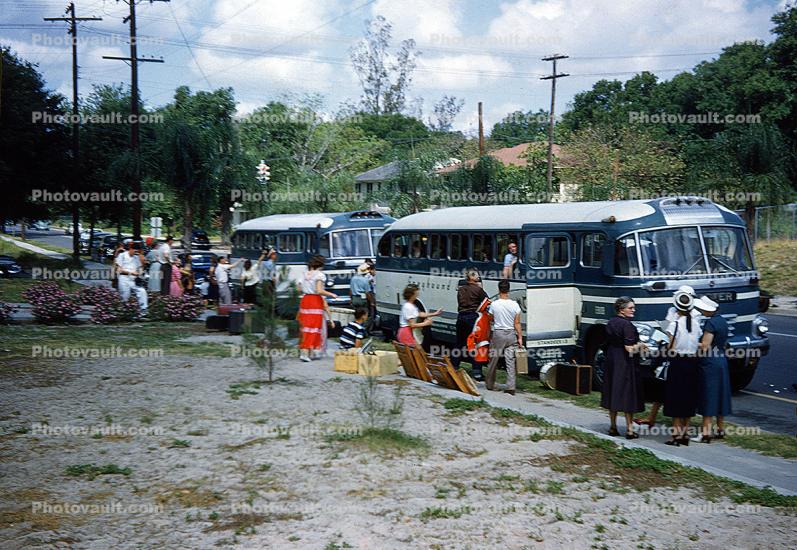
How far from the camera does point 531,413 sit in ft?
40.3

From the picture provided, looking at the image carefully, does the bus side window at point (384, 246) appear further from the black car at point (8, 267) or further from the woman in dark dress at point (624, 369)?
the black car at point (8, 267)

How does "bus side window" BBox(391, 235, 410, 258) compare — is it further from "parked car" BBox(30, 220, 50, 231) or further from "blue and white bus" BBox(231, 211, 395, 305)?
"parked car" BBox(30, 220, 50, 231)

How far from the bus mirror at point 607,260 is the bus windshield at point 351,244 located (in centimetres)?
1176

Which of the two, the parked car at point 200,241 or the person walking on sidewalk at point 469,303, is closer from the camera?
the person walking on sidewalk at point 469,303

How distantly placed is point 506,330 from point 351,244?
12127 millimetres

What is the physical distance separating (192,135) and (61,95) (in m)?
12.3

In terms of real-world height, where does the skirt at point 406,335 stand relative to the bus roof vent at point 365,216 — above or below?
below

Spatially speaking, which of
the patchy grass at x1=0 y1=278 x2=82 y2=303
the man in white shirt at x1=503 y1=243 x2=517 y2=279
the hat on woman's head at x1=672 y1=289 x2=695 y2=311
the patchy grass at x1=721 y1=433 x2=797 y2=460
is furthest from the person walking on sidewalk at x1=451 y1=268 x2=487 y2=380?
the patchy grass at x1=0 y1=278 x2=82 y2=303

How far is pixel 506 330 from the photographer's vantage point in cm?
1420

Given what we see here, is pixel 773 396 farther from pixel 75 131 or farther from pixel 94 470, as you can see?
pixel 75 131

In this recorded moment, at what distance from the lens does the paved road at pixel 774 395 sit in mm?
12498

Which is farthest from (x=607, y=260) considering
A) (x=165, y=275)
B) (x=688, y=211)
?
(x=165, y=275)

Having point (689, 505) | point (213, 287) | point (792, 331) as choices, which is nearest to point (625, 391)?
point (689, 505)

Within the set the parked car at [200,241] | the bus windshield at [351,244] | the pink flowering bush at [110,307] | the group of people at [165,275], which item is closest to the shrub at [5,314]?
the pink flowering bush at [110,307]
